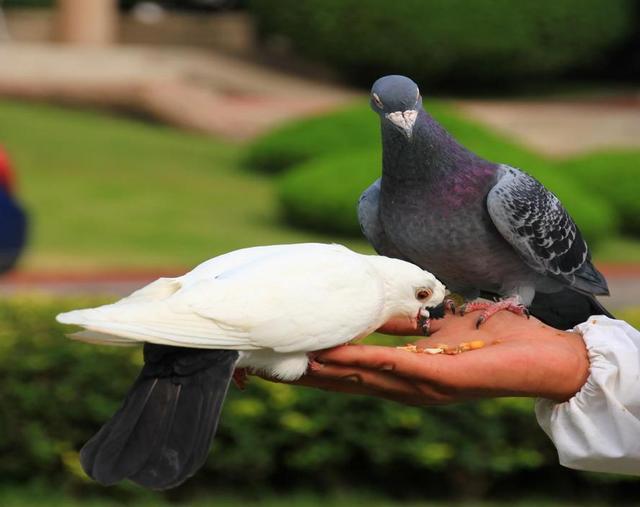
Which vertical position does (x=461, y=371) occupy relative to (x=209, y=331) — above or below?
below

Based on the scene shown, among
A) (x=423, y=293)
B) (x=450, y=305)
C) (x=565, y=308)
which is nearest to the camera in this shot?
(x=423, y=293)

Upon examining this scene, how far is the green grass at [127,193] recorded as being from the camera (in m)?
12.0

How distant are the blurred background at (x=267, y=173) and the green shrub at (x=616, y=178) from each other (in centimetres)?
2

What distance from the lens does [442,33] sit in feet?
57.0

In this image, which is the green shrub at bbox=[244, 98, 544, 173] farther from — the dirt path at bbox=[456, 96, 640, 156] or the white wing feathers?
the white wing feathers

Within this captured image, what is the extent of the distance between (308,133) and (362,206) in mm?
10111

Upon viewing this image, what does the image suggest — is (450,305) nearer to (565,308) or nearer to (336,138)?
(565,308)

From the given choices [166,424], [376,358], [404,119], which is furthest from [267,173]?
[166,424]

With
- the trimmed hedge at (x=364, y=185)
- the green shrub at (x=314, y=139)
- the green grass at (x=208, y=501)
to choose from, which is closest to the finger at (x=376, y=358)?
the green grass at (x=208, y=501)

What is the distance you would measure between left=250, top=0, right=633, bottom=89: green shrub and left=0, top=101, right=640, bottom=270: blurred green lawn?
2342mm

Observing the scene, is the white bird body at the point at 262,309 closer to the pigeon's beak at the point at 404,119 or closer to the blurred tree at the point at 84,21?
the pigeon's beak at the point at 404,119

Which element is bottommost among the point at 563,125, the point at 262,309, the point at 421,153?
the point at 563,125

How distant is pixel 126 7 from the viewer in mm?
21406

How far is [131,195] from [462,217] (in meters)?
10.1
